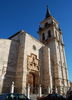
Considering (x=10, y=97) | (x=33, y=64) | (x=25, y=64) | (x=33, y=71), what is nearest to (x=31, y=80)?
(x=33, y=71)

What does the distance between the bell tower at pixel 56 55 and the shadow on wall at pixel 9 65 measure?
8.93 metres

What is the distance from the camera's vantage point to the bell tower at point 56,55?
17.6 meters

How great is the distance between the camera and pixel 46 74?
15648 millimetres

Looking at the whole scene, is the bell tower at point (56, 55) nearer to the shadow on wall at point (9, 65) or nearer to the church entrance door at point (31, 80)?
the church entrance door at point (31, 80)

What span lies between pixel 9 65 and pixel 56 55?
11.7 metres

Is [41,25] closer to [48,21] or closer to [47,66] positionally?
[48,21]

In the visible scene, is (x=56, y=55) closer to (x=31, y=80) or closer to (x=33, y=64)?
(x=33, y=64)

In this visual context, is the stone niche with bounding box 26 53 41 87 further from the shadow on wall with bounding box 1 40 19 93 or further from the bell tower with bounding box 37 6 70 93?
the bell tower with bounding box 37 6 70 93

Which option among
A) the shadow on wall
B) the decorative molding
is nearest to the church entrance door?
the decorative molding

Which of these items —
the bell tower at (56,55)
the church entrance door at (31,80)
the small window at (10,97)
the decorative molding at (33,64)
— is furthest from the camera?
the bell tower at (56,55)

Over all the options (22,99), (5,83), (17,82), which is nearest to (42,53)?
(17,82)

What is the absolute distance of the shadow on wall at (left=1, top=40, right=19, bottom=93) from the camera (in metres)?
11.0

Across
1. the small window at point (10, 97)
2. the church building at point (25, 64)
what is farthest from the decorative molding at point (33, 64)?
the small window at point (10, 97)

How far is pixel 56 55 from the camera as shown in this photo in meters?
20.1
